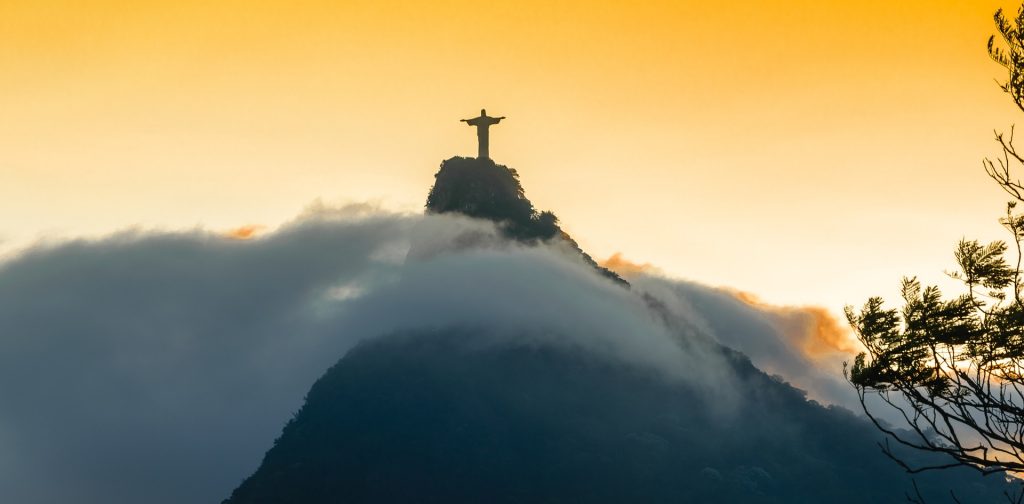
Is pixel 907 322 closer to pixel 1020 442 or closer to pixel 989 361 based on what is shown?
pixel 989 361

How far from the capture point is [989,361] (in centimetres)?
2178

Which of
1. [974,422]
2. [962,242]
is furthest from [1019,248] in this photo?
[974,422]

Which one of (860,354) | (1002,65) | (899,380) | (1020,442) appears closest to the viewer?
(1020,442)

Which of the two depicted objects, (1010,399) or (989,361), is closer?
(1010,399)

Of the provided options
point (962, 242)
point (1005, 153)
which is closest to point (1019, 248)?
point (962, 242)

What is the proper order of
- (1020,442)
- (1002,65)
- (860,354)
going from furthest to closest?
1. (860,354)
2. (1002,65)
3. (1020,442)

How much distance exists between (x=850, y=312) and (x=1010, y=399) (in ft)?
16.9

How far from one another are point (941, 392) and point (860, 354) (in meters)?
3.12

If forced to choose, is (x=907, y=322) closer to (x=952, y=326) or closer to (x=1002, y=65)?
(x=952, y=326)

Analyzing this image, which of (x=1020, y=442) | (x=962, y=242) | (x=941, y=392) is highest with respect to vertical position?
(x=962, y=242)

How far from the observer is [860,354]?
978 inches

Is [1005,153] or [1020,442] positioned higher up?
[1005,153]

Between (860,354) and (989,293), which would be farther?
(860,354)

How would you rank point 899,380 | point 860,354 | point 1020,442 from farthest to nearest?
1. point 860,354
2. point 899,380
3. point 1020,442
